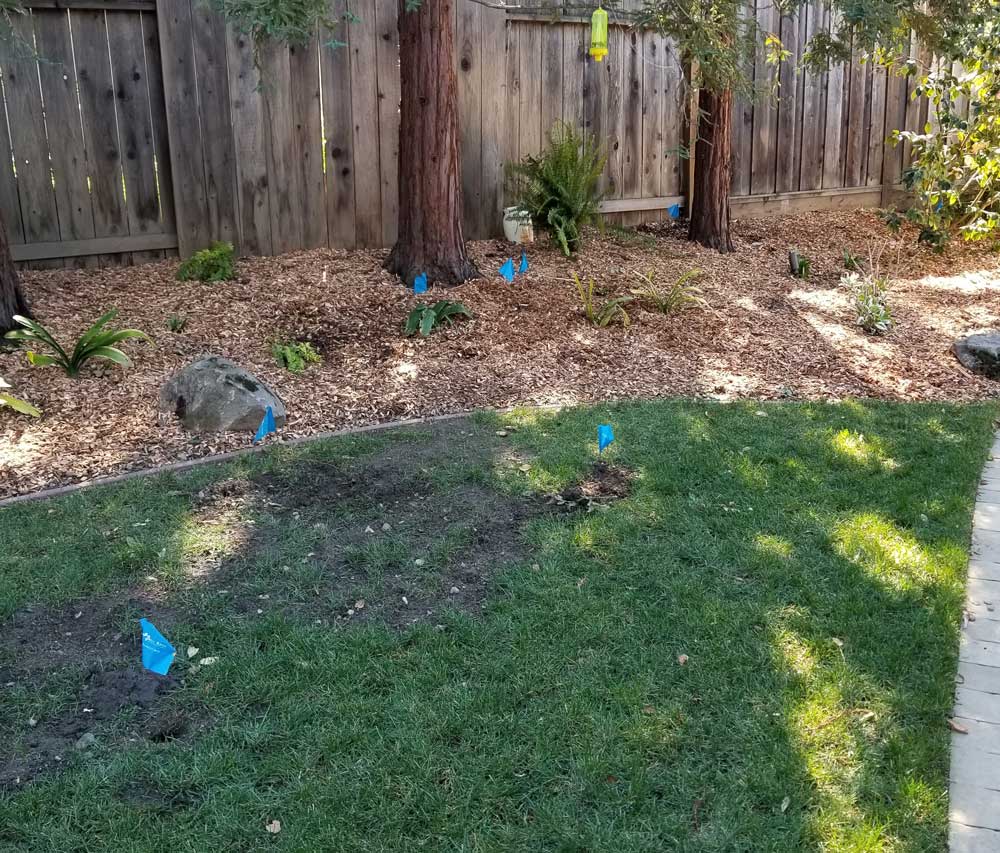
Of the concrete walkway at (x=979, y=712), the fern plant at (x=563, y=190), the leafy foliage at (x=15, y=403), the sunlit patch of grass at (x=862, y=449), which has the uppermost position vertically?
the fern plant at (x=563, y=190)

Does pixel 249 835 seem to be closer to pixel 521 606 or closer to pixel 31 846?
pixel 31 846

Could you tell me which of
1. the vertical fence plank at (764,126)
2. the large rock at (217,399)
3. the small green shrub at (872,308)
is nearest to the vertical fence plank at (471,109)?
the small green shrub at (872,308)

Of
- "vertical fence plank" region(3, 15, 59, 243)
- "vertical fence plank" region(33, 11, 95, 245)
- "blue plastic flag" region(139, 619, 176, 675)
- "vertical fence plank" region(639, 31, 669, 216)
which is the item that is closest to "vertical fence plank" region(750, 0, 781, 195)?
"vertical fence plank" region(639, 31, 669, 216)

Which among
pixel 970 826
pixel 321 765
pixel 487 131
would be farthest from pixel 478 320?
pixel 970 826

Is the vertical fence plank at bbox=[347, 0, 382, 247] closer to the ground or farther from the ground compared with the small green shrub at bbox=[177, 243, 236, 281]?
farther from the ground

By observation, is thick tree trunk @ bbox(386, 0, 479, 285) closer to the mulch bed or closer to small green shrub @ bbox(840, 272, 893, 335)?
the mulch bed

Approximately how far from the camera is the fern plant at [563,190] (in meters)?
7.46

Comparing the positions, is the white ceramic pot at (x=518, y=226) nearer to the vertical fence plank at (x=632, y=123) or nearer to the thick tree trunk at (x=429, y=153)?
the thick tree trunk at (x=429, y=153)

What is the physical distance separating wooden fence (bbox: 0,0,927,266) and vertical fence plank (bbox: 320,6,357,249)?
10 mm

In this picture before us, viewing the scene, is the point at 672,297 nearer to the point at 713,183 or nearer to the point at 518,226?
the point at 518,226

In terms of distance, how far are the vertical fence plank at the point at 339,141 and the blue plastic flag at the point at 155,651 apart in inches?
186

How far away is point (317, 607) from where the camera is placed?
338cm

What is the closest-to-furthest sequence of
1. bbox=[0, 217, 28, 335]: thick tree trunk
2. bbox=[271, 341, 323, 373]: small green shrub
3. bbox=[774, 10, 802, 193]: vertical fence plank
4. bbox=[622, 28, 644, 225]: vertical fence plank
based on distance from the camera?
bbox=[0, 217, 28, 335]: thick tree trunk → bbox=[271, 341, 323, 373]: small green shrub → bbox=[622, 28, 644, 225]: vertical fence plank → bbox=[774, 10, 802, 193]: vertical fence plank

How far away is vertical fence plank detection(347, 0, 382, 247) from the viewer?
6.95m
